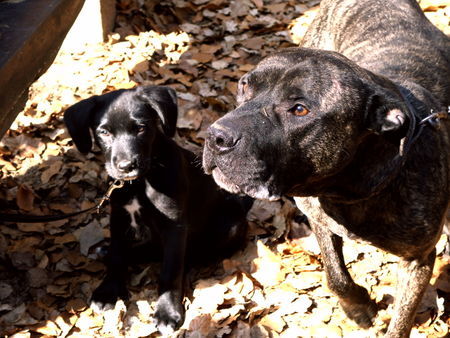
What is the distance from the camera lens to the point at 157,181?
4387 millimetres

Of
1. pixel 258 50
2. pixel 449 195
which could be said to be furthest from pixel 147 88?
pixel 258 50

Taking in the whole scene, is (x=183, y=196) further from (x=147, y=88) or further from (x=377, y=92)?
(x=377, y=92)

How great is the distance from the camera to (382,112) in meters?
3.10

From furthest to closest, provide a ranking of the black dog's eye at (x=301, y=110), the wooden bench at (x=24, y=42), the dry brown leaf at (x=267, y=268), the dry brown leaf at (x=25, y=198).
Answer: the dry brown leaf at (x=25, y=198) < the dry brown leaf at (x=267, y=268) < the wooden bench at (x=24, y=42) < the black dog's eye at (x=301, y=110)

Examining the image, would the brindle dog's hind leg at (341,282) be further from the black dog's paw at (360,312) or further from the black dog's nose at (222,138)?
the black dog's nose at (222,138)

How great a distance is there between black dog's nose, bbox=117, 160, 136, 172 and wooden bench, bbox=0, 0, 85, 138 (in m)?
0.77

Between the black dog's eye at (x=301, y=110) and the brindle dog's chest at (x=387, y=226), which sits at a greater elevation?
the black dog's eye at (x=301, y=110)

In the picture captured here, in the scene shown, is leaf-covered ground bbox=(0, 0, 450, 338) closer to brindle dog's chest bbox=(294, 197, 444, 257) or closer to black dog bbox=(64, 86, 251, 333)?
black dog bbox=(64, 86, 251, 333)

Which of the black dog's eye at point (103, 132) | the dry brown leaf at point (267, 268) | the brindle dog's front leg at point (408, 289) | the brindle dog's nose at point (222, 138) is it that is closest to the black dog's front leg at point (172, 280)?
the dry brown leaf at point (267, 268)

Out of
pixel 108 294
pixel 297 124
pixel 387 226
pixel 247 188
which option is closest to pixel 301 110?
pixel 297 124

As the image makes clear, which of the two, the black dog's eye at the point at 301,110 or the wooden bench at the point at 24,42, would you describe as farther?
the wooden bench at the point at 24,42

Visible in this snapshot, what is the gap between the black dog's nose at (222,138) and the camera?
2889mm

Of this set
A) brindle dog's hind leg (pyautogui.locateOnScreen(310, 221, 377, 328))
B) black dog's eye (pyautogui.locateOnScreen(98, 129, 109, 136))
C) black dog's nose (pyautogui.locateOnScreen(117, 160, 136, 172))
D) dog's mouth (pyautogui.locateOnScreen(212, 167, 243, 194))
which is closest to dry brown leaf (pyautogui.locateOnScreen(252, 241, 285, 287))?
brindle dog's hind leg (pyautogui.locateOnScreen(310, 221, 377, 328))

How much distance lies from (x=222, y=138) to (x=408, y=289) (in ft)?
5.19
